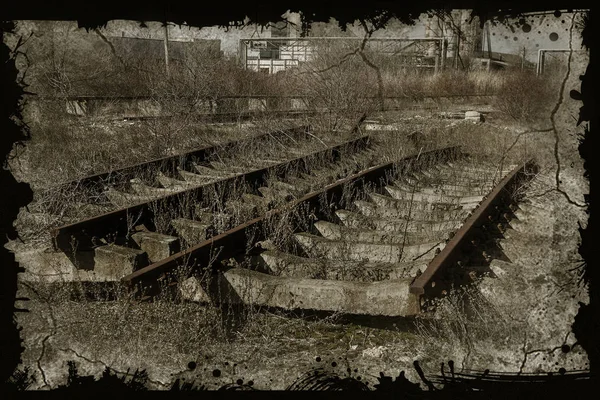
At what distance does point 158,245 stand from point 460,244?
264cm

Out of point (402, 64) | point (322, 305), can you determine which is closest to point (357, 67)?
point (402, 64)

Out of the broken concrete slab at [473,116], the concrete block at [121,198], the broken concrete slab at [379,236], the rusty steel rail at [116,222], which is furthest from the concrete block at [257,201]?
the broken concrete slab at [473,116]

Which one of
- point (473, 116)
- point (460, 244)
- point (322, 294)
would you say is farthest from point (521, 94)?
point (473, 116)

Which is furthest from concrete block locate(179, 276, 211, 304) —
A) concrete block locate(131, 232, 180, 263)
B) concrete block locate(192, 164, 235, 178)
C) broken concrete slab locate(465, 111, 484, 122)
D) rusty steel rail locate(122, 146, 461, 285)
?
broken concrete slab locate(465, 111, 484, 122)

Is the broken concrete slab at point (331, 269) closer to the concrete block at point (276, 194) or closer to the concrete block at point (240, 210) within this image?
the concrete block at point (240, 210)

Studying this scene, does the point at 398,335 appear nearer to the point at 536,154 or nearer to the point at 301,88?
the point at 536,154

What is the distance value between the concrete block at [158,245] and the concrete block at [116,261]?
0.31 meters

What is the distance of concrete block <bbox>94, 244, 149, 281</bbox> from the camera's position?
174 inches

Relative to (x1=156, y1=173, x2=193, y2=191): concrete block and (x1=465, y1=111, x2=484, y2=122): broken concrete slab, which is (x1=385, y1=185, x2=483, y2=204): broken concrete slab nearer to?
(x1=156, y1=173, x2=193, y2=191): concrete block

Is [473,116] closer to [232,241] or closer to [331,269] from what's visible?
[331,269]

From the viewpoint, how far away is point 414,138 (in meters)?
13.4

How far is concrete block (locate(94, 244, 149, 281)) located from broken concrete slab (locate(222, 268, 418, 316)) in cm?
67

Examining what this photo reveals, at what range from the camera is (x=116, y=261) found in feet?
14.8

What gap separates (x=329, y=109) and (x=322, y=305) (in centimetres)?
1053
